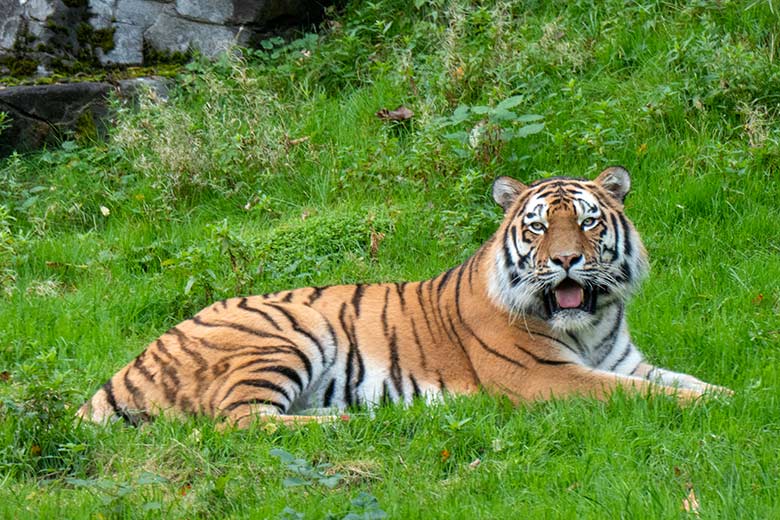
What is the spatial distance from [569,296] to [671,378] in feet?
1.97

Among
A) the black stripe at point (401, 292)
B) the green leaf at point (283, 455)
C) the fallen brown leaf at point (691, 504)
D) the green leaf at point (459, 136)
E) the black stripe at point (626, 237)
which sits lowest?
Result: the green leaf at point (283, 455)

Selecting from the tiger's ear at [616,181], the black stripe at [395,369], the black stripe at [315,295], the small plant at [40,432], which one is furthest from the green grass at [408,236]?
the black stripe at [315,295]

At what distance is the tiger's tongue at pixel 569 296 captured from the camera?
508 cm

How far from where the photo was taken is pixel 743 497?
3674mm

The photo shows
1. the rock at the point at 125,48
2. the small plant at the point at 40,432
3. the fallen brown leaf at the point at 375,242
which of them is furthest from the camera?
the rock at the point at 125,48

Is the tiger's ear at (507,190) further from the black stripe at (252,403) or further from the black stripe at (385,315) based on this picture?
the black stripe at (252,403)

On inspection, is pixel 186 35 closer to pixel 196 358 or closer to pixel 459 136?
pixel 459 136

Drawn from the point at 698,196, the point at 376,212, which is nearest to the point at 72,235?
the point at 376,212

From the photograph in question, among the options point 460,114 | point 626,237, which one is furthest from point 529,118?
point 626,237

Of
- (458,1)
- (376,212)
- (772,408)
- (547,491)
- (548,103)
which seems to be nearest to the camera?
(547,491)

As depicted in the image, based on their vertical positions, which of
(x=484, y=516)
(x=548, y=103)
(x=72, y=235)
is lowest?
(x=72, y=235)

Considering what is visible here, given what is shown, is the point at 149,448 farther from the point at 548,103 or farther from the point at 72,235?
the point at 548,103

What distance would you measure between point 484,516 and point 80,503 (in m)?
1.44

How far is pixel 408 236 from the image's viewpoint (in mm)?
7145
